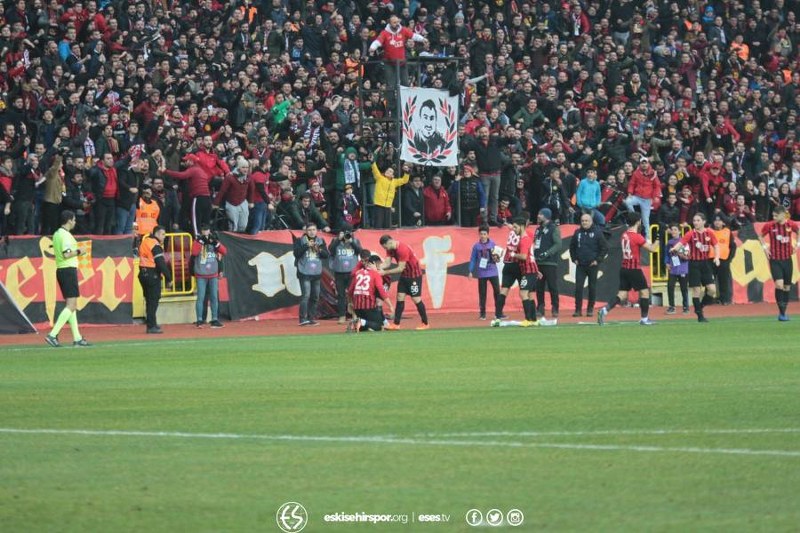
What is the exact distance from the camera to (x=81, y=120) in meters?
28.4

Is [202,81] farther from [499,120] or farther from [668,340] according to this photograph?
[668,340]

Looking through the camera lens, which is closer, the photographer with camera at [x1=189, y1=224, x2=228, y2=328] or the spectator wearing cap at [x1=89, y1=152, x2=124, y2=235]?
the spectator wearing cap at [x1=89, y1=152, x2=124, y2=235]

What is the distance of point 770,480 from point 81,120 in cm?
2127

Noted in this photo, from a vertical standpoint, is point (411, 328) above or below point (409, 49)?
below

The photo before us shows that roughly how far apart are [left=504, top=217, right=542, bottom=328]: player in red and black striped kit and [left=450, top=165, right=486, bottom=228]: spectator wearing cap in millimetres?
4978

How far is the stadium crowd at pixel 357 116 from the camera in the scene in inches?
1120

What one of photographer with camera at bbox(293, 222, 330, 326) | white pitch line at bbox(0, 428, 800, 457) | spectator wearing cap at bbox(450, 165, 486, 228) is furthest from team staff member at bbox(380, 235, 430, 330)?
white pitch line at bbox(0, 428, 800, 457)

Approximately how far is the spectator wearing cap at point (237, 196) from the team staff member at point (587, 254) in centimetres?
652

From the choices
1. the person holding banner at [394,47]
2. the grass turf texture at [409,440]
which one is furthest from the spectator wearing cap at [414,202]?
the grass turf texture at [409,440]

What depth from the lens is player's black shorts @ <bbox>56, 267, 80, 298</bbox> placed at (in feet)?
75.3

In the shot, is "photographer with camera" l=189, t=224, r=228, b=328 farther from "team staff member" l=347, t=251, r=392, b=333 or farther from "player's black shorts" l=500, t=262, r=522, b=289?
→ "player's black shorts" l=500, t=262, r=522, b=289

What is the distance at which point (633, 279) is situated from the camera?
2750cm

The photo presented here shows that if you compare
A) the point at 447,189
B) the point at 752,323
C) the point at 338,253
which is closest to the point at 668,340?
the point at 752,323

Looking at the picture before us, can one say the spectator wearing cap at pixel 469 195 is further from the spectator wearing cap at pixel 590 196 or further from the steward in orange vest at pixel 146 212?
the steward in orange vest at pixel 146 212
